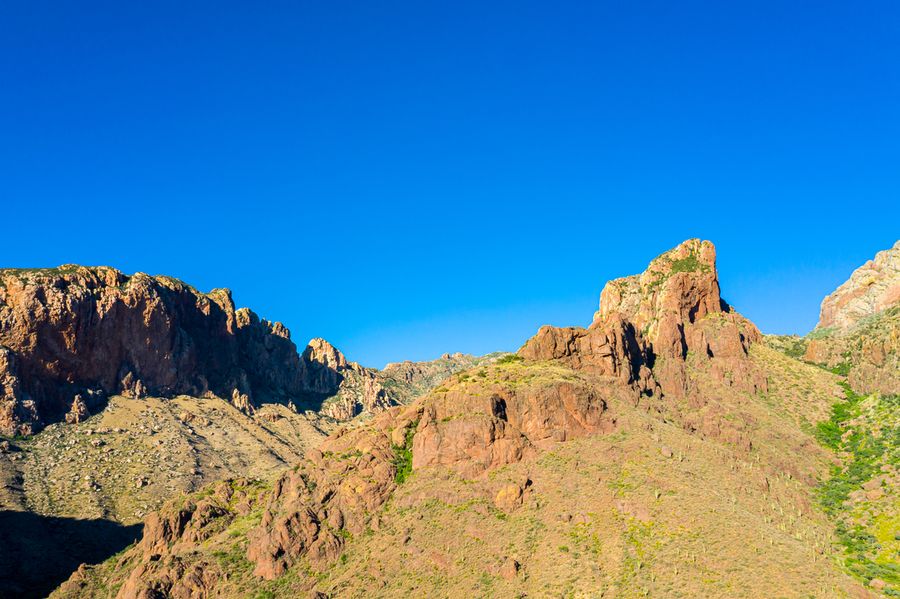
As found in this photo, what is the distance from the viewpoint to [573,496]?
88312 mm

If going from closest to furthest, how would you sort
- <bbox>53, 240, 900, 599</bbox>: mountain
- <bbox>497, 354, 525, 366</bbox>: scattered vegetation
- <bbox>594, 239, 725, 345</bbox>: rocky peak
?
<bbox>53, 240, 900, 599</bbox>: mountain
<bbox>497, 354, 525, 366</bbox>: scattered vegetation
<bbox>594, 239, 725, 345</bbox>: rocky peak

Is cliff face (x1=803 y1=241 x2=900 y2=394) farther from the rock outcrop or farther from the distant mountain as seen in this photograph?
the rock outcrop

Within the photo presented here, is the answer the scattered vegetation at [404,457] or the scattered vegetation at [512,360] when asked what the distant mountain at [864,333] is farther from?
the scattered vegetation at [404,457]

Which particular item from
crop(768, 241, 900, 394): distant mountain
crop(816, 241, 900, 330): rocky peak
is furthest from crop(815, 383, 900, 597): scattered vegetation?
crop(816, 241, 900, 330): rocky peak

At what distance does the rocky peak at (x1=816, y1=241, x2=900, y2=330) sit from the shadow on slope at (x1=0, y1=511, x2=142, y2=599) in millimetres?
175954

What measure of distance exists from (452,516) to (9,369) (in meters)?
135

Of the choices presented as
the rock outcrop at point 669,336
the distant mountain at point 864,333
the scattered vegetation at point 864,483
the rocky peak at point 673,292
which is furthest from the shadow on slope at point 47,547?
the distant mountain at point 864,333

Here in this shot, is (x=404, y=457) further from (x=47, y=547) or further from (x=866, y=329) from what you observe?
(x=866, y=329)

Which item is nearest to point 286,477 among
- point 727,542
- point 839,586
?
point 727,542

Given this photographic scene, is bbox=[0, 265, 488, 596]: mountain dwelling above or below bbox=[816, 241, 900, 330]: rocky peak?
below

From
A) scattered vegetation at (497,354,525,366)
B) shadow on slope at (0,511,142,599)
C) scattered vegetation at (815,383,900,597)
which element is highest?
scattered vegetation at (497,354,525,366)

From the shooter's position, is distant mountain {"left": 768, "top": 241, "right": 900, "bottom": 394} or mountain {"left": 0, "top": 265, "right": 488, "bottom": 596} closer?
distant mountain {"left": 768, "top": 241, "right": 900, "bottom": 394}

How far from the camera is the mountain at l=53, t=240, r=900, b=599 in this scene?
7719cm

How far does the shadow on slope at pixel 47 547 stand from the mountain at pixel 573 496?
17280 millimetres
